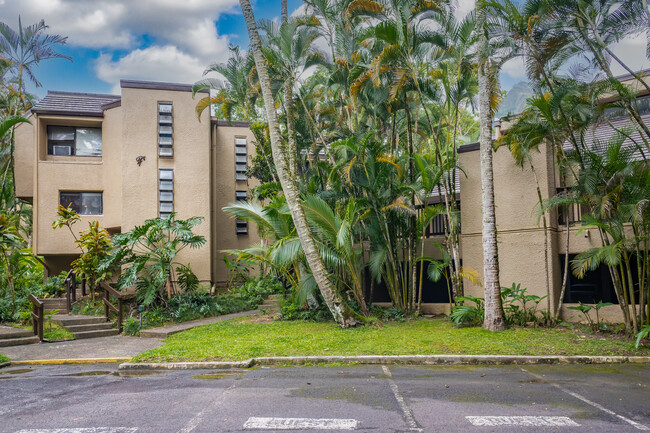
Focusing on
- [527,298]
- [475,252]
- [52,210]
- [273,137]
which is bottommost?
[527,298]

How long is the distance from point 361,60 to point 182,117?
7614mm

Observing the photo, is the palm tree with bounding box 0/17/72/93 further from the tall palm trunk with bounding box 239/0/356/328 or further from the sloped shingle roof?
the tall palm trunk with bounding box 239/0/356/328

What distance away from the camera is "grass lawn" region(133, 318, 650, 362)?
29.1 ft

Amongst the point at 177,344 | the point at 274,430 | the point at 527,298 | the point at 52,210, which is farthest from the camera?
the point at 52,210

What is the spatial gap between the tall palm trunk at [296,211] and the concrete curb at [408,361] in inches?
127

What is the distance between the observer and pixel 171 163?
18094 mm

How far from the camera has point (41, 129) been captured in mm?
18391

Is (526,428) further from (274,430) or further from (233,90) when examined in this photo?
(233,90)

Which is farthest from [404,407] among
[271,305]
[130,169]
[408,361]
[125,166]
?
[125,166]

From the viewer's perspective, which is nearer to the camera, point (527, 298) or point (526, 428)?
point (526, 428)

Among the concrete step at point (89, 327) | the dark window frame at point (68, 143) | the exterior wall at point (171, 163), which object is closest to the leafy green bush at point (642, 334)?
the concrete step at point (89, 327)

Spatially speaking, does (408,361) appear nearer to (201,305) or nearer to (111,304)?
(201,305)

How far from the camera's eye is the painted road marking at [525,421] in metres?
5.02

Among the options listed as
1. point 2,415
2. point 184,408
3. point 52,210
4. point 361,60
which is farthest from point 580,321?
point 52,210
